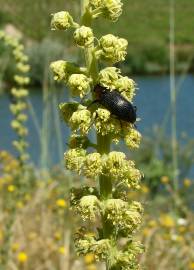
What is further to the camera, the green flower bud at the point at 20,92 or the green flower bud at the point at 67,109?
the green flower bud at the point at 20,92

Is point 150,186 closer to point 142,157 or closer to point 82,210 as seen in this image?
point 142,157

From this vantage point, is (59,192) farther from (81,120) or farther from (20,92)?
(81,120)

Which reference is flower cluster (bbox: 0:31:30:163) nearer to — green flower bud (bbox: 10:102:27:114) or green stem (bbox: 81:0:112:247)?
green flower bud (bbox: 10:102:27:114)

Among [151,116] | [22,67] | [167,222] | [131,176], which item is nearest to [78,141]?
[131,176]

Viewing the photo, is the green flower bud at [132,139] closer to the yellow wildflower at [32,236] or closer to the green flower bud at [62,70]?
the green flower bud at [62,70]

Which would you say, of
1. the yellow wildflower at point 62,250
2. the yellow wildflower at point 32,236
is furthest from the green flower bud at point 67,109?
the yellow wildflower at point 32,236

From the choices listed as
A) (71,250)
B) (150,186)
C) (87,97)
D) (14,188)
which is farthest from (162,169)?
(87,97)

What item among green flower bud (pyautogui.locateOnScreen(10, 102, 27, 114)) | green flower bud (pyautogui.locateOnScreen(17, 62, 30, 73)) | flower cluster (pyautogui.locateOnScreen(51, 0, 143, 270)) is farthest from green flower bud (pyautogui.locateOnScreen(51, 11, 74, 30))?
green flower bud (pyautogui.locateOnScreen(10, 102, 27, 114))
